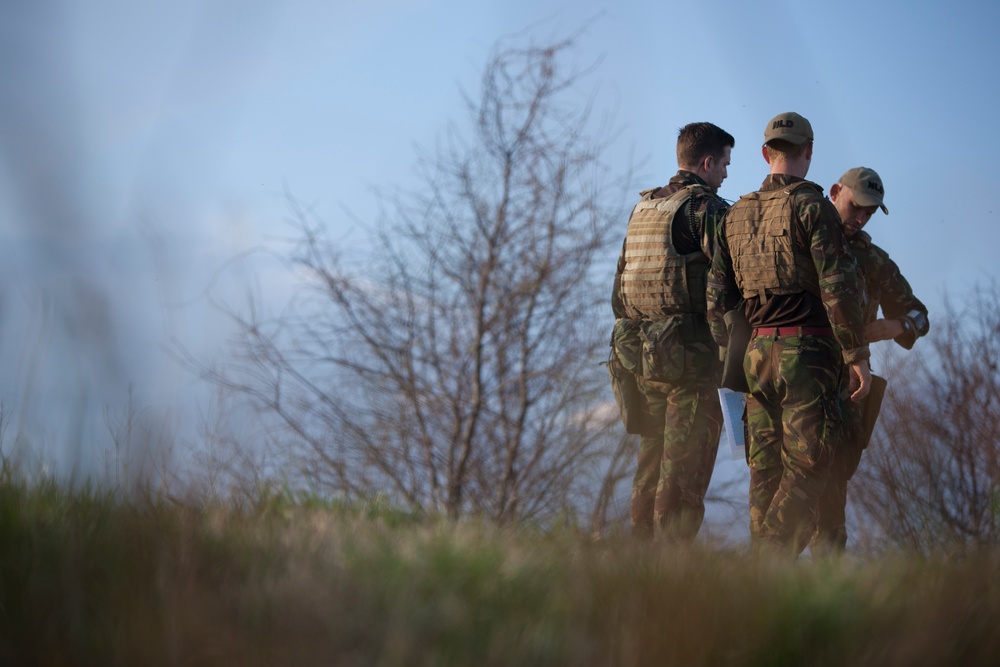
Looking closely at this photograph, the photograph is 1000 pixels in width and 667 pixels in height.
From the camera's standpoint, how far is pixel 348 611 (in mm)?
2066

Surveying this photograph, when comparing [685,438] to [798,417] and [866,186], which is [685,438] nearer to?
[798,417]

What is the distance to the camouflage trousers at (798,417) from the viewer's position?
3963 mm

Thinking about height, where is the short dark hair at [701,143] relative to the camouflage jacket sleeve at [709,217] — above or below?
above

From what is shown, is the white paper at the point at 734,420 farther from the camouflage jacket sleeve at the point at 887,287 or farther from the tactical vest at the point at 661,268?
the camouflage jacket sleeve at the point at 887,287

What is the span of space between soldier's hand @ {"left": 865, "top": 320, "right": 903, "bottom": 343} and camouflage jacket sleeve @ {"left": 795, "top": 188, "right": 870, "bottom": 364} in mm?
314

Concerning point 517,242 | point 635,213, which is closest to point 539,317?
point 517,242

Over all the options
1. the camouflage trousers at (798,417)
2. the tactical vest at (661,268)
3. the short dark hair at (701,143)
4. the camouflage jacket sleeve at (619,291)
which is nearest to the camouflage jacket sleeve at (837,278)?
the camouflage trousers at (798,417)

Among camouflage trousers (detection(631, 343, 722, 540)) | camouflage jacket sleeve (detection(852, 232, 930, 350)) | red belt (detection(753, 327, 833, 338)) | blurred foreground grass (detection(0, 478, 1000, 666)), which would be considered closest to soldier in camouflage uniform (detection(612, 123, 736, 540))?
camouflage trousers (detection(631, 343, 722, 540))

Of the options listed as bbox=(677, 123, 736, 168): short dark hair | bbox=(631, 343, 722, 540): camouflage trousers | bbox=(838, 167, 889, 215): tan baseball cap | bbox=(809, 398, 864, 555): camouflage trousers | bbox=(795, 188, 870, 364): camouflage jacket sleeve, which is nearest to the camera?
bbox=(795, 188, 870, 364): camouflage jacket sleeve

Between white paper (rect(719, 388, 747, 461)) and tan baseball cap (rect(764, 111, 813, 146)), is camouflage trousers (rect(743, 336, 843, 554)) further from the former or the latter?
tan baseball cap (rect(764, 111, 813, 146))

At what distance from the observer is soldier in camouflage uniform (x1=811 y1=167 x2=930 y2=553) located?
4.06m

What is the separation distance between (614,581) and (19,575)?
50.2 inches

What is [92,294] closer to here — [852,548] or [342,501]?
[342,501]

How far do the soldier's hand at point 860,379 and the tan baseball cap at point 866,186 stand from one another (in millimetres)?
660
